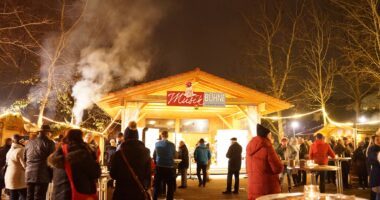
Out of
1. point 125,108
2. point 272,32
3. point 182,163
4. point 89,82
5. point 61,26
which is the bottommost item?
point 182,163

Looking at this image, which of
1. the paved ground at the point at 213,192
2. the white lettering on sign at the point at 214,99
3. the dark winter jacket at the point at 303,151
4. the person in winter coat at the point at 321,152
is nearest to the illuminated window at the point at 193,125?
the white lettering on sign at the point at 214,99

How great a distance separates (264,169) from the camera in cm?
566

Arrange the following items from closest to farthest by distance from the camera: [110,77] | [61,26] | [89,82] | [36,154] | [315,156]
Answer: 1. [36,154]
2. [315,156]
3. [61,26]
4. [89,82]
5. [110,77]

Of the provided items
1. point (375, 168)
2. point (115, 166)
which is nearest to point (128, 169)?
point (115, 166)

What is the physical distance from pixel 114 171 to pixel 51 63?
1485 cm

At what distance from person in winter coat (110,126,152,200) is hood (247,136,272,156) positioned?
1.80m

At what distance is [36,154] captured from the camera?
6.62m

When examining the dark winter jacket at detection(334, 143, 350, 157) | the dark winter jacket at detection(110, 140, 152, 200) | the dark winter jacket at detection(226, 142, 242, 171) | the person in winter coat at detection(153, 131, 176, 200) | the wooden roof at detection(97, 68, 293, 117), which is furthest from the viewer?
the wooden roof at detection(97, 68, 293, 117)

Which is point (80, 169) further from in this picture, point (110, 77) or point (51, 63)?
point (110, 77)

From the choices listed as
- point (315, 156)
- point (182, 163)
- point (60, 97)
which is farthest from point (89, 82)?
point (315, 156)

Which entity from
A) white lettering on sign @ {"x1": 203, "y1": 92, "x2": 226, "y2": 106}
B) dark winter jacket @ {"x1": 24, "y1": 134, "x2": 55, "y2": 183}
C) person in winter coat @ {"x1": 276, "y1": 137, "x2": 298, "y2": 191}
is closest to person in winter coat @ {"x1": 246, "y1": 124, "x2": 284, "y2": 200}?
dark winter jacket @ {"x1": 24, "y1": 134, "x2": 55, "y2": 183}

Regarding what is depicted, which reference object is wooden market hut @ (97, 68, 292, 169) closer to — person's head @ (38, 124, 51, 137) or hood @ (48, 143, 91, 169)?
person's head @ (38, 124, 51, 137)

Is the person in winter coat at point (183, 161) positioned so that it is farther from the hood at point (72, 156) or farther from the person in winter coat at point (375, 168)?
the hood at point (72, 156)

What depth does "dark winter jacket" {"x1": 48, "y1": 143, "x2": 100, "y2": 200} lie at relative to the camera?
14.2 feet
